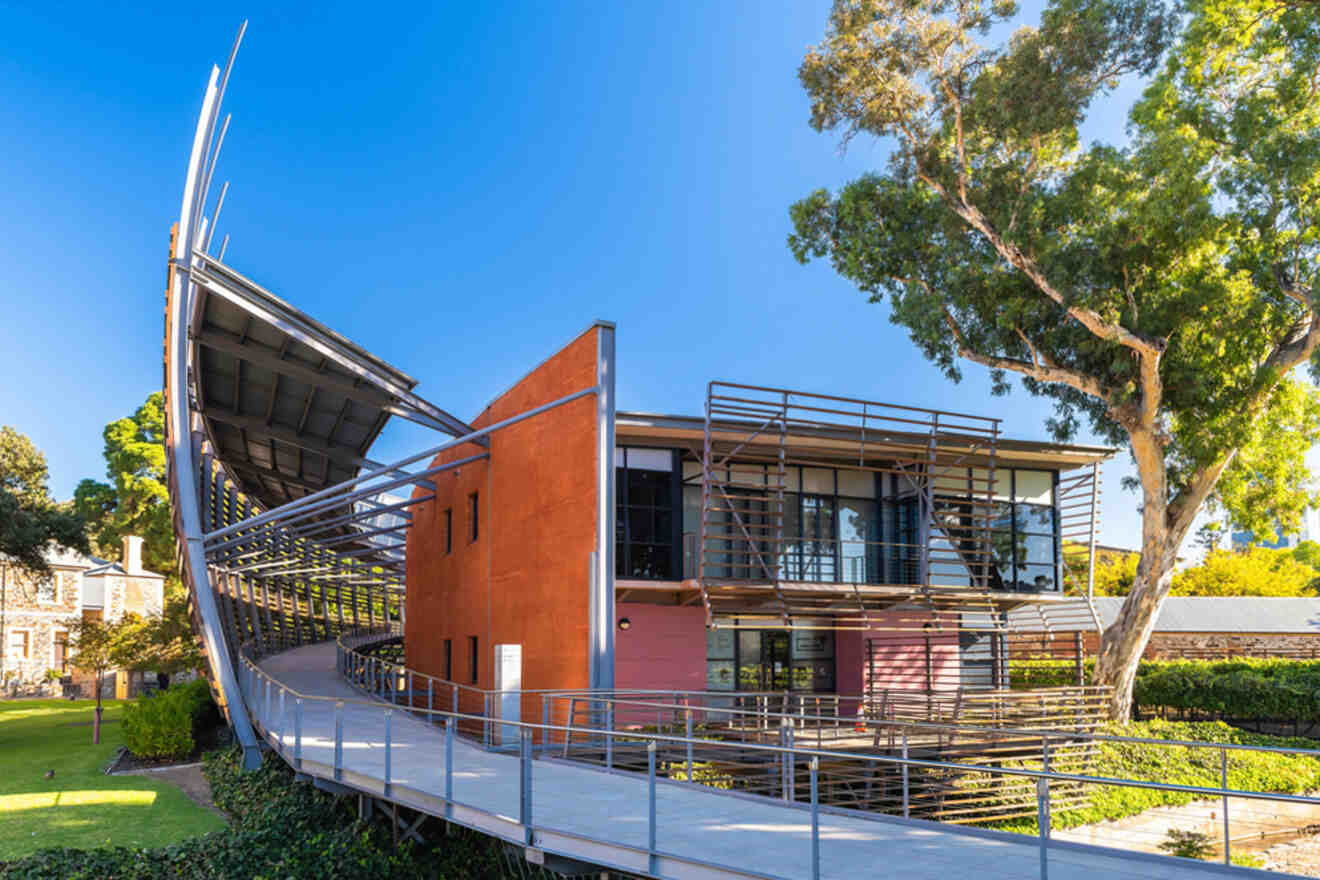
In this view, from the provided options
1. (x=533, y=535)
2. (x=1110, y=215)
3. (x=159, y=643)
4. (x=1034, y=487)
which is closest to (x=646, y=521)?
(x=533, y=535)

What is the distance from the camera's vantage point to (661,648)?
19406mm

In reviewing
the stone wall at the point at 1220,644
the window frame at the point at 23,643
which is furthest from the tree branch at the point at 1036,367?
the window frame at the point at 23,643

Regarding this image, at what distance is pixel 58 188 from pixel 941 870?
A: 3009 inches

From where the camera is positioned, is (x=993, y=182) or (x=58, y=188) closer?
(x=993, y=182)

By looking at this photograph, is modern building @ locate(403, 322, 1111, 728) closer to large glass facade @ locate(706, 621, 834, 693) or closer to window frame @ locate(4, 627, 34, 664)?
large glass facade @ locate(706, 621, 834, 693)

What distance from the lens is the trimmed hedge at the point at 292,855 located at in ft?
35.4

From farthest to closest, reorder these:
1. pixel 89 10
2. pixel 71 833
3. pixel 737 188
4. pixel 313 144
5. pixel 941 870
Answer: pixel 737 188 → pixel 313 144 → pixel 89 10 → pixel 71 833 → pixel 941 870

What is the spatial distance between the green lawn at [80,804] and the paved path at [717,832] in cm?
318

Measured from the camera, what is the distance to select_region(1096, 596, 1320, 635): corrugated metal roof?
110 feet

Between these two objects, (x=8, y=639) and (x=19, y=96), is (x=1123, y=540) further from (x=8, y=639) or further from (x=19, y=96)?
(x=19, y=96)

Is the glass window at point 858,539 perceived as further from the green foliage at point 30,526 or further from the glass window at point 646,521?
the green foliage at point 30,526

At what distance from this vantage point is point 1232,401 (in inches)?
827

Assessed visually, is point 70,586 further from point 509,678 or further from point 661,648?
point 509,678

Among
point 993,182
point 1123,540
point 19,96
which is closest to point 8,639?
point 19,96
